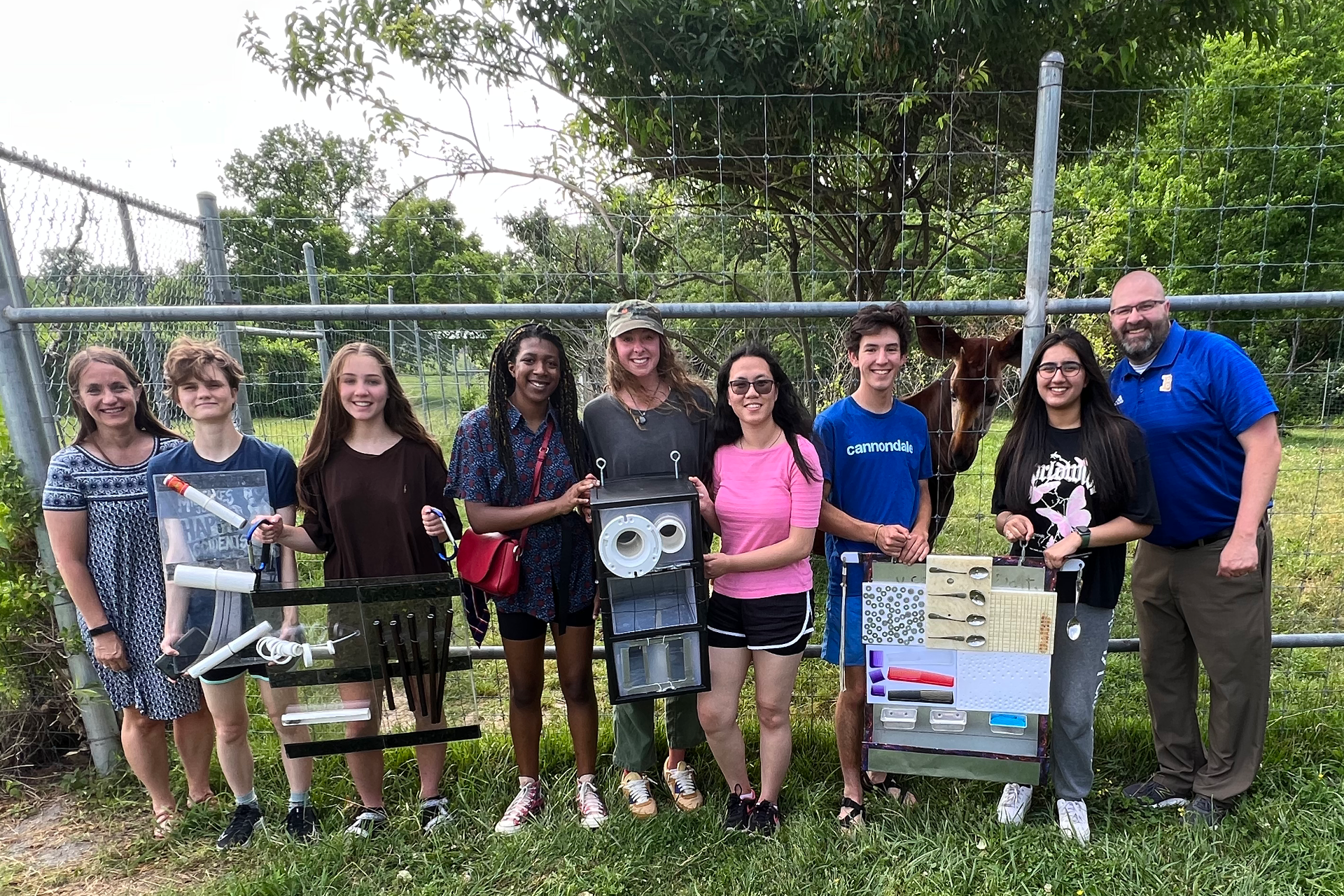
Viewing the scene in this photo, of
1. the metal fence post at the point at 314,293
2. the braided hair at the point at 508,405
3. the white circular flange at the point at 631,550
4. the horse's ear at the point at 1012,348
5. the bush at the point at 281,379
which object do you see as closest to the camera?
the white circular flange at the point at 631,550

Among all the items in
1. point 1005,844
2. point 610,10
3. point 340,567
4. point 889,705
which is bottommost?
point 1005,844

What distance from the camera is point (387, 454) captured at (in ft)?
9.37

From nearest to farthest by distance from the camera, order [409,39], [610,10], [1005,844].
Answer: [1005,844]
[610,10]
[409,39]

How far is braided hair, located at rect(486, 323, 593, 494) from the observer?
2.88 m

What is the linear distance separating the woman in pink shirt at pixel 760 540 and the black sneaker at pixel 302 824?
1.76m

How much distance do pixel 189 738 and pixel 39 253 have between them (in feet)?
7.48

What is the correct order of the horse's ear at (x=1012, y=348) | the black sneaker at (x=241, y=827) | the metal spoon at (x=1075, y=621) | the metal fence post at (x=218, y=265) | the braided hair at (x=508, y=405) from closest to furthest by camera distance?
the metal spoon at (x=1075, y=621) < the braided hair at (x=508, y=405) < the black sneaker at (x=241, y=827) < the horse's ear at (x=1012, y=348) < the metal fence post at (x=218, y=265)

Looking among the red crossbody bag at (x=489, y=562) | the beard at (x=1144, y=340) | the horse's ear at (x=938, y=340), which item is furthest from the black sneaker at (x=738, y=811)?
the beard at (x=1144, y=340)

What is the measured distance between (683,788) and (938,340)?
91.4 inches

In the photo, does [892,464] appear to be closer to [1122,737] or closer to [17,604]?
[1122,737]

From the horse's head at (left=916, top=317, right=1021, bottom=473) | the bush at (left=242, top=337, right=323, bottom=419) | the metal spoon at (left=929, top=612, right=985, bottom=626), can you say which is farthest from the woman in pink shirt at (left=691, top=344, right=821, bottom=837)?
the bush at (left=242, top=337, right=323, bottom=419)

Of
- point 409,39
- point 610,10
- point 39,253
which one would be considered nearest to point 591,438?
point 610,10

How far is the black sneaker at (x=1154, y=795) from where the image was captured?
3.05 m

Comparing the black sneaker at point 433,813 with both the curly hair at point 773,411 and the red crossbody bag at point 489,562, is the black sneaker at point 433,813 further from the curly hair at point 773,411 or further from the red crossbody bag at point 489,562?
the curly hair at point 773,411
